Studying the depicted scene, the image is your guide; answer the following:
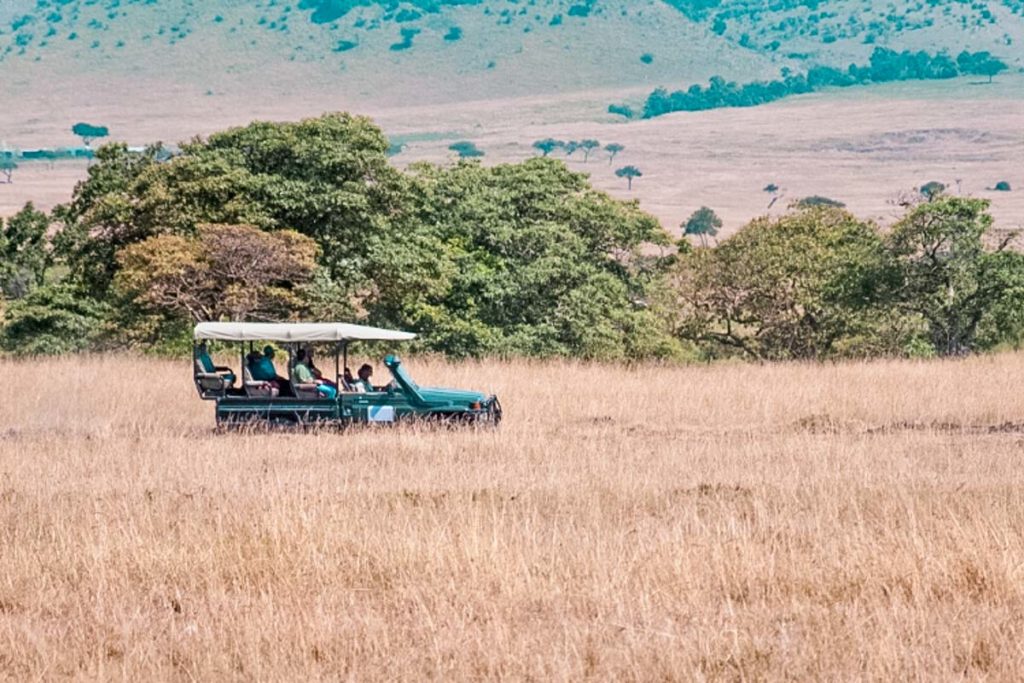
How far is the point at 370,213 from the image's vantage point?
1233 inches

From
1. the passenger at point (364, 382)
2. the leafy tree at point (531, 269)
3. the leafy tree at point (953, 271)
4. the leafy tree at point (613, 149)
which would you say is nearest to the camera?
the passenger at point (364, 382)

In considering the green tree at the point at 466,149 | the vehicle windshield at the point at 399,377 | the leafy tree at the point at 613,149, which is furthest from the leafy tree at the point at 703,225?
the green tree at the point at 466,149

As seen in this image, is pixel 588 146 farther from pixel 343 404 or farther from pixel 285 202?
pixel 343 404

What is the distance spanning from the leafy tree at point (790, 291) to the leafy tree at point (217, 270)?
10.8 m

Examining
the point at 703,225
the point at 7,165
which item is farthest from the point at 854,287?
the point at 7,165

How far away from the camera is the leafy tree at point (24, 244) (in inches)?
1528

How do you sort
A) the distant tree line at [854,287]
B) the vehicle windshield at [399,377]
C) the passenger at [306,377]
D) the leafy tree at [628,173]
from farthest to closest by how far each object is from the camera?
the leafy tree at [628,173], the distant tree line at [854,287], the passenger at [306,377], the vehicle windshield at [399,377]

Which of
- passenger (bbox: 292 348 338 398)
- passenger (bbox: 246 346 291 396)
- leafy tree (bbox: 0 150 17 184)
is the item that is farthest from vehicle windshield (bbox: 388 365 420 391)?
leafy tree (bbox: 0 150 17 184)

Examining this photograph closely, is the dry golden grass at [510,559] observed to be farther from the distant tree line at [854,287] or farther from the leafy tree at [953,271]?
the distant tree line at [854,287]

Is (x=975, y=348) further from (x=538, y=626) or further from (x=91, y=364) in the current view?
(x=538, y=626)

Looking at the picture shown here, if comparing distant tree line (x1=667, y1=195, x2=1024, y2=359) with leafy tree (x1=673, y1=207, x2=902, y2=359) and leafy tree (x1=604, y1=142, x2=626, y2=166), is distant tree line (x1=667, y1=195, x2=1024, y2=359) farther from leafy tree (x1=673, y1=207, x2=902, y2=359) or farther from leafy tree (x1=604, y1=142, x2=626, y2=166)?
leafy tree (x1=604, y1=142, x2=626, y2=166)

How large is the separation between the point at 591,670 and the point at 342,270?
77.5ft

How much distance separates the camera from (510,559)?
9062 mm

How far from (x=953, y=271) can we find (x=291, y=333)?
1813 centimetres
